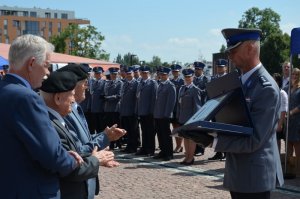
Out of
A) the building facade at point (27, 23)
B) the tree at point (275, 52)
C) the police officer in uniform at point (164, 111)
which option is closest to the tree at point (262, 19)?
the tree at point (275, 52)

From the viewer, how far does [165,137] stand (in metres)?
10.4

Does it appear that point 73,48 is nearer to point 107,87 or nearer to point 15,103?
point 107,87

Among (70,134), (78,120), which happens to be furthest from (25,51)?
(78,120)

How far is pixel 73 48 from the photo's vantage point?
51875 mm

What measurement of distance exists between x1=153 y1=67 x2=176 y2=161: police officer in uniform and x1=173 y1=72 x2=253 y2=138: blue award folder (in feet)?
22.6

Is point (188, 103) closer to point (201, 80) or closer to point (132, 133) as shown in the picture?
point (201, 80)

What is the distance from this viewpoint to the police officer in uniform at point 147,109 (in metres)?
11.1

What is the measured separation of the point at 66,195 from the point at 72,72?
89 centimetres

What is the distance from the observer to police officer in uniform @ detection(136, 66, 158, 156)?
11.1 metres

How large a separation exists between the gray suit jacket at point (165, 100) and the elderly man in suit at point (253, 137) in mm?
6783

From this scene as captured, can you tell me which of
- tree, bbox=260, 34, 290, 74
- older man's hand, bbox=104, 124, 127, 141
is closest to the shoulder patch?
older man's hand, bbox=104, 124, 127, 141

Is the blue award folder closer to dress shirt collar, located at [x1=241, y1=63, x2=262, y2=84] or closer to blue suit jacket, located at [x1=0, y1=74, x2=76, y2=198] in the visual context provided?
dress shirt collar, located at [x1=241, y1=63, x2=262, y2=84]

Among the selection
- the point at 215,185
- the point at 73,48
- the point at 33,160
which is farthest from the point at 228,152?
the point at 73,48

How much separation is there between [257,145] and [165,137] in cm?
720
